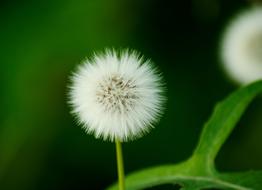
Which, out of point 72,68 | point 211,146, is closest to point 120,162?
point 211,146

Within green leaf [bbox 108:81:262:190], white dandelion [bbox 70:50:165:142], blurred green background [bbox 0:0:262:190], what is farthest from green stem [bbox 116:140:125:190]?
Answer: blurred green background [bbox 0:0:262:190]

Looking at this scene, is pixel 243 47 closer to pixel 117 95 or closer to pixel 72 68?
pixel 72 68

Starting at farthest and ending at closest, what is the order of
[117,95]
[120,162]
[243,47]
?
[243,47]
[117,95]
[120,162]

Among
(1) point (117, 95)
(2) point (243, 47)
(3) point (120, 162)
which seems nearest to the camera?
(3) point (120, 162)

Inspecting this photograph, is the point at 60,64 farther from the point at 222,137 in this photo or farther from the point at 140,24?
the point at 222,137

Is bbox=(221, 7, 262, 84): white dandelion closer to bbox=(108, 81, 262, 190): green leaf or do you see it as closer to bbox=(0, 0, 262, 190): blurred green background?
bbox=(0, 0, 262, 190): blurred green background

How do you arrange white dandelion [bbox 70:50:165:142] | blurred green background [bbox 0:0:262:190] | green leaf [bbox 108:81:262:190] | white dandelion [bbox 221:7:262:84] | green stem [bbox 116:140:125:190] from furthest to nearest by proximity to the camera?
1. blurred green background [bbox 0:0:262:190]
2. white dandelion [bbox 221:7:262:84]
3. green leaf [bbox 108:81:262:190]
4. white dandelion [bbox 70:50:165:142]
5. green stem [bbox 116:140:125:190]
